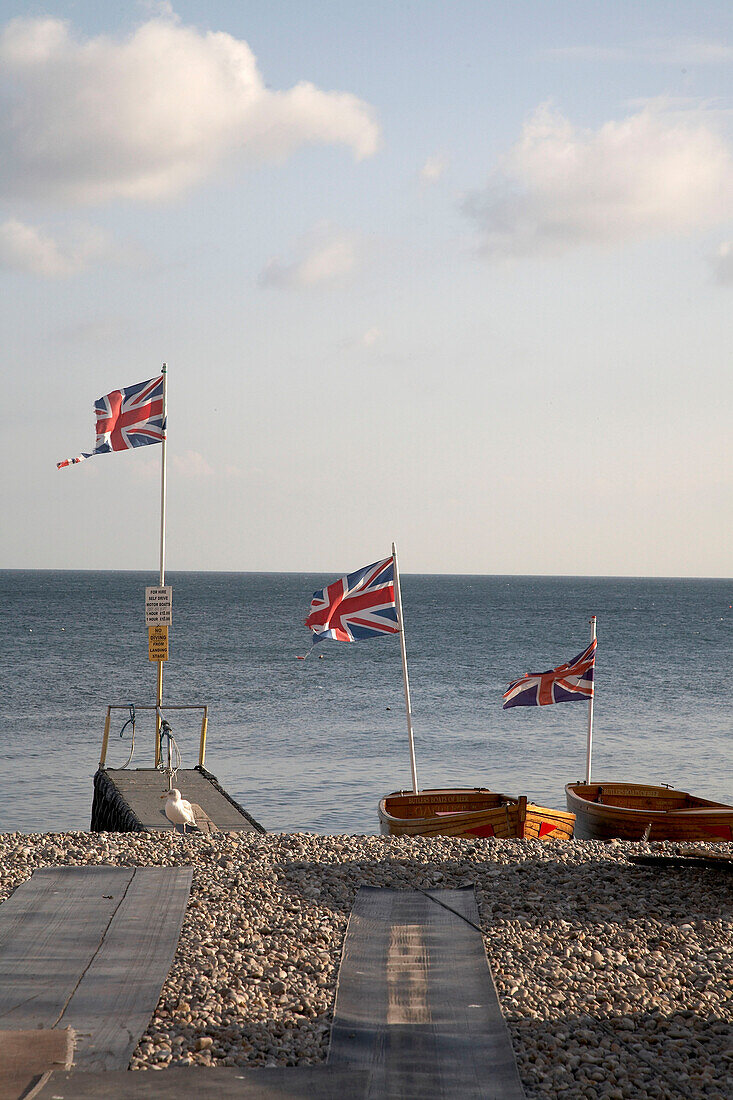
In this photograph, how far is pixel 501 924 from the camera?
744cm

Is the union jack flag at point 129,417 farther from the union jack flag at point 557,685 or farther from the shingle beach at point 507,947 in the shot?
the shingle beach at point 507,947

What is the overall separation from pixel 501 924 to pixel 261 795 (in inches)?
599

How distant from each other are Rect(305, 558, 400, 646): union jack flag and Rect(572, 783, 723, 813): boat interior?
418cm

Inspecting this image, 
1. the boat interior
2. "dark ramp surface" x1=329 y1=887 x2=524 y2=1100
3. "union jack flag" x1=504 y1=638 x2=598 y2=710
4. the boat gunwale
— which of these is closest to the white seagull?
"dark ramp surface" x1=329 y1=887 x2=524 y2=1100

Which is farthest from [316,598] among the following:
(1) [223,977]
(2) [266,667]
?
(2) [266,667]

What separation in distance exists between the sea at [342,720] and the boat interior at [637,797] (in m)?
5.44

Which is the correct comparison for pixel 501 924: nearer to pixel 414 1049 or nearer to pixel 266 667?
pixel 414 1049

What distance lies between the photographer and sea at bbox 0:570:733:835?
2291cm

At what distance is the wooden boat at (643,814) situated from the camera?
12.6 meters

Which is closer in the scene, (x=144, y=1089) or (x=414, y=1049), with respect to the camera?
(x=144, y=1089)

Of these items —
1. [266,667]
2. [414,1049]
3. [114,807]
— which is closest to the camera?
[414,1049]

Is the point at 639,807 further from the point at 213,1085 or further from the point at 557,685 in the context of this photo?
the point at 213,1085

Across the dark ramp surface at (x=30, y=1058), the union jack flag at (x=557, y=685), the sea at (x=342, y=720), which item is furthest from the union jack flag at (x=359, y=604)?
the dark ramp surface at (x=30, y=1058)

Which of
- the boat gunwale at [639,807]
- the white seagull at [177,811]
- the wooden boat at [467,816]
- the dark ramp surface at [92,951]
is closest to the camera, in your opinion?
the dark ramp surface at [92,951]
